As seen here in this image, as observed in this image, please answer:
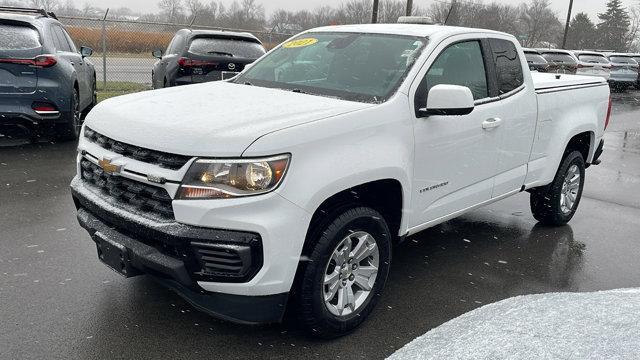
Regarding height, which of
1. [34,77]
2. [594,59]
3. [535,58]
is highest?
[594,59]

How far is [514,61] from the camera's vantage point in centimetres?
485

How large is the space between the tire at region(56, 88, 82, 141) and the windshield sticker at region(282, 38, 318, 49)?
Answer: 401 centimetres

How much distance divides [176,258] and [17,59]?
5.25 meters

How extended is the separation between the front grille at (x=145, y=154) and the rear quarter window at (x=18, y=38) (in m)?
4.48

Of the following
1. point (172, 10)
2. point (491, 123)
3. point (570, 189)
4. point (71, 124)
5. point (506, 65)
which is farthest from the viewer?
point (172, 10)

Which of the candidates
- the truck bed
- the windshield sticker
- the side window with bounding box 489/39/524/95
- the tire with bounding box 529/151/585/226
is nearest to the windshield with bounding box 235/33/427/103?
the windshield sticker

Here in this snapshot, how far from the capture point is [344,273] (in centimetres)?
328

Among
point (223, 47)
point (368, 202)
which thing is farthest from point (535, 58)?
point (368, 202)

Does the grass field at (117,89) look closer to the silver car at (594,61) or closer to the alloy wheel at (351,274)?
the alloy wheel at (351,274)

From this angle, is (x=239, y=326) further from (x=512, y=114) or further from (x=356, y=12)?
(x=356, y=12)

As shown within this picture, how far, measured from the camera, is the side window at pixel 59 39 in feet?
25.6

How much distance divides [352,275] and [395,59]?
1.53 metres

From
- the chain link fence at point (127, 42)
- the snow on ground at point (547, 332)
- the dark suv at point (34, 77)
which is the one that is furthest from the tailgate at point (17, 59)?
the chain link fence at point (127, 42)

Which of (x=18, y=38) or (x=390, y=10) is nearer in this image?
(x=18, y=38)
